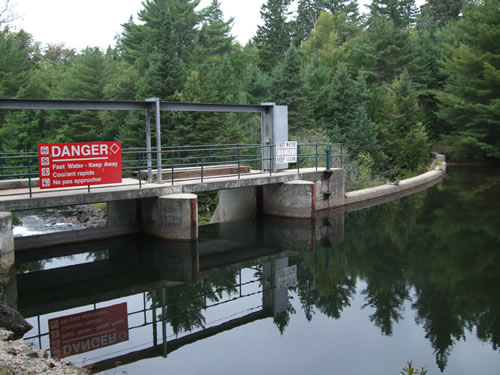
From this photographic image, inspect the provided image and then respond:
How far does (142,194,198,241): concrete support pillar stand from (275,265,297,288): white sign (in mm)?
3003

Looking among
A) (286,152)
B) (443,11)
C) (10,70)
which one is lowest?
(286,152)

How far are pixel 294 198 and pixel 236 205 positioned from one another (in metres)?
2.10

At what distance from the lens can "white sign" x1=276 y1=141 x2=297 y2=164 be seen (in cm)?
1955

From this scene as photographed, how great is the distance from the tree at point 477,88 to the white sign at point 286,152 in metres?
20.7

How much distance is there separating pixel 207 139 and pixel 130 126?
4.62m

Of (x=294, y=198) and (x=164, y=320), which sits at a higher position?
(x=294, y=198)

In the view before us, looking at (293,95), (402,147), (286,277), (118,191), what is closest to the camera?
(286,277)

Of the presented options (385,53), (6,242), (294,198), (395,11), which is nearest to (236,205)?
(294,198)

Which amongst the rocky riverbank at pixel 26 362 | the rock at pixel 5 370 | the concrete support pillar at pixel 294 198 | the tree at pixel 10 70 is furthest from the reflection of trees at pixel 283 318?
the tree at pixel 10 70

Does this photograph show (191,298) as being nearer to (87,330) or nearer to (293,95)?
(87,330)

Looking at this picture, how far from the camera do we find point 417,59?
46.2 meters

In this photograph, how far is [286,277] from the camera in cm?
1389

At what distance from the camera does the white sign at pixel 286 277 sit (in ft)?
43.8

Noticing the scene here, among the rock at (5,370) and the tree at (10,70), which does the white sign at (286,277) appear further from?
the tree at (10,70)
